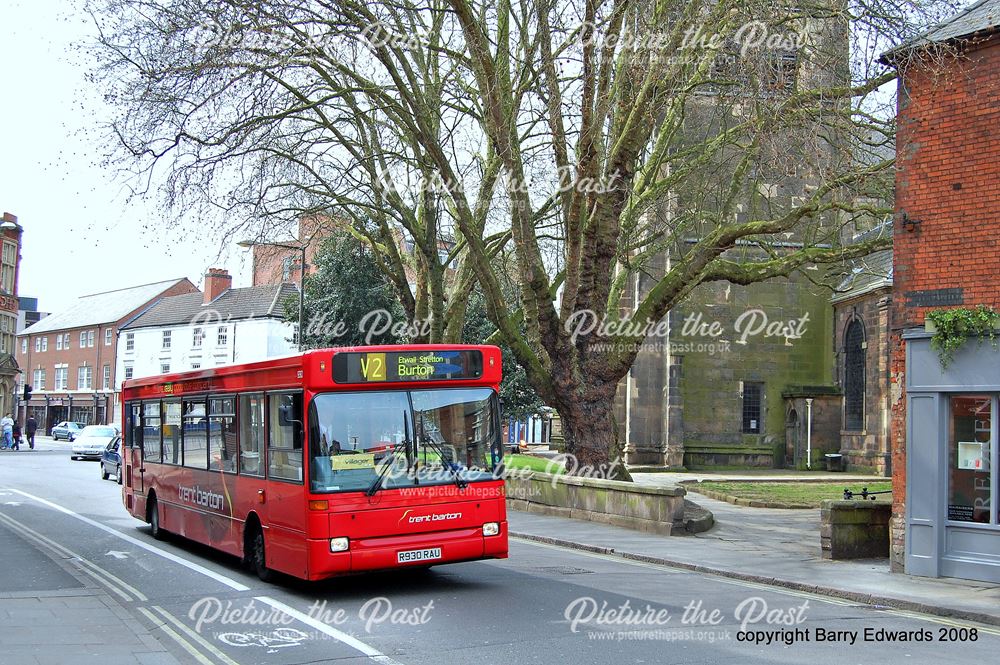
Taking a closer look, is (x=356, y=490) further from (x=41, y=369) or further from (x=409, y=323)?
(x=41, y=369)

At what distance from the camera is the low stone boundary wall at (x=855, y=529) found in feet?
45.5

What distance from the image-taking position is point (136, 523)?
19.6 m

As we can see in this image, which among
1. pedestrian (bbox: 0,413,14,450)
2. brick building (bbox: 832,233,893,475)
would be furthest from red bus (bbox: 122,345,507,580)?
pedestrian (bbox: 0,413,14,450)

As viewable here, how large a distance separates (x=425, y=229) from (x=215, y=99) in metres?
9.43

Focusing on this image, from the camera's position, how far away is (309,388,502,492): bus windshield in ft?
34.3

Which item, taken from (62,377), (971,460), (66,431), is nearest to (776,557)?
(971,460)

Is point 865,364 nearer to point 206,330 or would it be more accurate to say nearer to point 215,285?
point 206,330

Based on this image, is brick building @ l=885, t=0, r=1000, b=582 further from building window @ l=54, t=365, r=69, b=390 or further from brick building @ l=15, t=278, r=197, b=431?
building window @ l=54, t=365, r=69, b=390

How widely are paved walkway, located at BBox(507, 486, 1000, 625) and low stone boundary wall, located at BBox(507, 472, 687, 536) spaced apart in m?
0.26

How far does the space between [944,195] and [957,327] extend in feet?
5.94

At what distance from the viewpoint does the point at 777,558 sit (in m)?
14.2

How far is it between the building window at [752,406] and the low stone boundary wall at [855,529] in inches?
966

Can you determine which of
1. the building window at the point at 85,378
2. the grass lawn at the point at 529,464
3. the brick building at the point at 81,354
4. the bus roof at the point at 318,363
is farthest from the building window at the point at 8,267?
the bus roof at the point at 318,363

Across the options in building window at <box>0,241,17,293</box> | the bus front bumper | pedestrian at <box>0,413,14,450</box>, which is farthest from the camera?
building window at <box>0,241,17,293</box>
